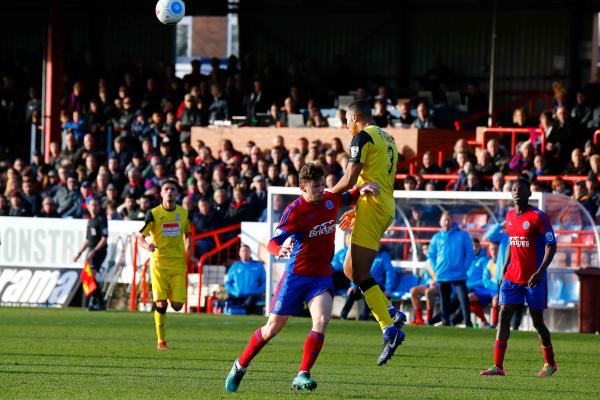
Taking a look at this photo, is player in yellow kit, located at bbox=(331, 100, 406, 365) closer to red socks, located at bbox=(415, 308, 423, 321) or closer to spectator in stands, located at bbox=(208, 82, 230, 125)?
red socks, located at bbox=(415, 308, 423, 321)

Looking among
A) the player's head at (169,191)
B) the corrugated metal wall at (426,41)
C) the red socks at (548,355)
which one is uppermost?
the corrugated metal wall at (426,41)

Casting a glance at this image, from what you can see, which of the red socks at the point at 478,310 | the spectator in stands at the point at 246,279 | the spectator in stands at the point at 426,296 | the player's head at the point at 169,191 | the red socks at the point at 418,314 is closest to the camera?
the player's head at the point at 169,191

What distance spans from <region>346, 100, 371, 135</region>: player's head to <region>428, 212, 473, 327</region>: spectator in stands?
8.54 metres

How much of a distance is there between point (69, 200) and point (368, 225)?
16026 millimetres

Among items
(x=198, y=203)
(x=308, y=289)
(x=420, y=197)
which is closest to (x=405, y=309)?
(x=420, y=197)

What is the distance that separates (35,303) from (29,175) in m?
4.56

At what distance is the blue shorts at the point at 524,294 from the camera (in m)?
13.1

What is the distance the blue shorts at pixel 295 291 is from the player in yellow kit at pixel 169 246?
5.92m

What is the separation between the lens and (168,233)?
55.2 ft

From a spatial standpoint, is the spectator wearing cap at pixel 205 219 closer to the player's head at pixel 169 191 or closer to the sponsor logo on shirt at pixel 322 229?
the player's head at pixel 169 191

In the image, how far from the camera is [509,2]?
3334cm

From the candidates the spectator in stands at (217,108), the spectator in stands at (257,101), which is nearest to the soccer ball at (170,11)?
the spectator in stands at (217,108)

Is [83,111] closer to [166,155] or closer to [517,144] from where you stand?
[166,155]

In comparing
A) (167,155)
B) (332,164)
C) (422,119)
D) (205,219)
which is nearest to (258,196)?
(205,219)
